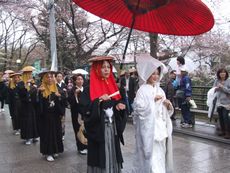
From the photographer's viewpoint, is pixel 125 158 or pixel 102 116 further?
pixel 125 158

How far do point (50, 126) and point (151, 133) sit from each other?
2.83m

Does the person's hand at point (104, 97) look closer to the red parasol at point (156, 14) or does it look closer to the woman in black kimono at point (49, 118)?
the red parasol at point (156, 14)

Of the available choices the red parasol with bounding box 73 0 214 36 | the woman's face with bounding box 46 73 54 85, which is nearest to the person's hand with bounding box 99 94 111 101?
the red parasol with bounding box 73 0 214 36

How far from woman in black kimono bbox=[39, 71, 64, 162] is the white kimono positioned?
2458 millimetres

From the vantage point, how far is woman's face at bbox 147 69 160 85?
4.15 meters

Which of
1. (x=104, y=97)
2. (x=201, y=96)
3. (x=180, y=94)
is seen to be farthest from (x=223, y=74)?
(x=104, y=97)

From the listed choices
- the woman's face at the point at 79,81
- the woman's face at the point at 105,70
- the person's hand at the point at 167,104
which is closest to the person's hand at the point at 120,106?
the woman's face at the point at 105,70

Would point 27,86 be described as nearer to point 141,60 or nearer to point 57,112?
point 57,112

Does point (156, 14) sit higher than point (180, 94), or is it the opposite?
point (156, 14)

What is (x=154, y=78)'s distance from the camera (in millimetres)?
4176

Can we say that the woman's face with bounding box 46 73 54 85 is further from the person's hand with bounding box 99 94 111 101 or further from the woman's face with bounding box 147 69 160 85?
the woman's face with bounding box 147 69 160 85

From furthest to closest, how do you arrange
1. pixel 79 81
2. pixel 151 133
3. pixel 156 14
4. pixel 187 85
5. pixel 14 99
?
pixel 14 99, pixel 187 85, pixel 79 81, pixel 151 133, pixel 156 14

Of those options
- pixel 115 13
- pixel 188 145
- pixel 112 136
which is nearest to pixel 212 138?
pixel 188 145

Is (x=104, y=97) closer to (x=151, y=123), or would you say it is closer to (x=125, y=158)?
(x=151, y=123)
